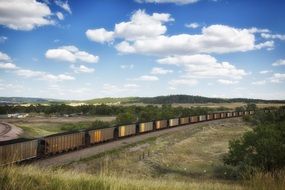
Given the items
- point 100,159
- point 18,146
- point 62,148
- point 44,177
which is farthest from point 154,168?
point 44,177

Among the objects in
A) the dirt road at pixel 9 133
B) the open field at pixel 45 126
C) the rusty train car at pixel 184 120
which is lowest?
the open field at pixel 45 126

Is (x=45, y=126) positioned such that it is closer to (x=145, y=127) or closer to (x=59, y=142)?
(x=145, y=127)

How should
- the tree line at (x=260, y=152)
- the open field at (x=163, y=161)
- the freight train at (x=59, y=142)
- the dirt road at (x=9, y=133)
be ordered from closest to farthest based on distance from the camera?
the freight train at (x=59, y=142) → the open field at (x=163, y=161) → the tree line at (x=260, y=152) → the dirt road at (x=9, y=133)

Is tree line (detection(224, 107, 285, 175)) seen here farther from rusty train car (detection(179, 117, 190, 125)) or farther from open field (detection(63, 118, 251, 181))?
rusty train car (detection(179, 117, 190, 125))

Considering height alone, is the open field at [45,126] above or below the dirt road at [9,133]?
below

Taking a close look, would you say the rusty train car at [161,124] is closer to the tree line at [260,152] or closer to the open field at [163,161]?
the open field at [163,161]

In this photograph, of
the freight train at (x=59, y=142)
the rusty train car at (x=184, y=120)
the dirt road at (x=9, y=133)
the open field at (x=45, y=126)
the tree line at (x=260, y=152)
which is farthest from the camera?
the rusty train car at (x=184, y=120)

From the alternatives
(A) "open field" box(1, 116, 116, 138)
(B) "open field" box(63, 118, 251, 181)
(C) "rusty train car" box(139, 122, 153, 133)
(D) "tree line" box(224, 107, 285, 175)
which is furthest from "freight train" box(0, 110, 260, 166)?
(A) "open field" box(1, 116, 116, 138)

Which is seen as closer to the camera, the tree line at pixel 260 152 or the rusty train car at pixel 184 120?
the tree line at pixel 260 152

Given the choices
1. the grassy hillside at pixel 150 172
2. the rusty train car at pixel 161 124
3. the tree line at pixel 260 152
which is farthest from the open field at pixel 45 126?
the tree line at pixel 260 152

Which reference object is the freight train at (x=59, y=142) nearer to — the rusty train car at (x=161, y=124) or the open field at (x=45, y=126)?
the rusty train car at (x=161, y=124)

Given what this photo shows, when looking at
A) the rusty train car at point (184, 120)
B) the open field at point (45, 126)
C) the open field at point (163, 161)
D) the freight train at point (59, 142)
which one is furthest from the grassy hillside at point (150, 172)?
the open field at point (45, 126)

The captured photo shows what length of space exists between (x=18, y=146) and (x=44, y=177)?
17.0 meters

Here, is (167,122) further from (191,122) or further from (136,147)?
(136,147)
